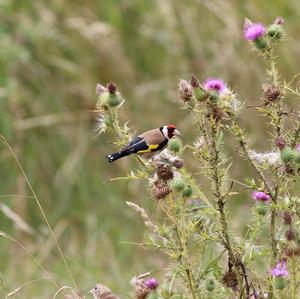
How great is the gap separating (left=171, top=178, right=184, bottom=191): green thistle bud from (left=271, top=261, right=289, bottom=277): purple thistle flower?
0.96ft

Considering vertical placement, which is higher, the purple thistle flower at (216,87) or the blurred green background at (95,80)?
the blurred green background at (95,80)

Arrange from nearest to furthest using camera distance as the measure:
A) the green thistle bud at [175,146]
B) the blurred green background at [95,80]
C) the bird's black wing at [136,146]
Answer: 1. the green thistle bud at [175,146]
2. the bird's black wing at [136,146]
3. the blurred green background at [95,80]

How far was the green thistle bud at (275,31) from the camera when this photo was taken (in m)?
2.38

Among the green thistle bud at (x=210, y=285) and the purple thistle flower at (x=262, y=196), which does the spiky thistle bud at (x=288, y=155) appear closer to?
the purple thistle flower at (x=262, y=196)

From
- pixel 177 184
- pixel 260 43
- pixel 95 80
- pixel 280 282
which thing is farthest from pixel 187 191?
pixel 95 80

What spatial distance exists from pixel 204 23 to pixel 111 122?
3.51m

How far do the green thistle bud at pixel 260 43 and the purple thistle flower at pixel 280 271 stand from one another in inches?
21.0

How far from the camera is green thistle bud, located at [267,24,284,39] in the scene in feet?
7.82

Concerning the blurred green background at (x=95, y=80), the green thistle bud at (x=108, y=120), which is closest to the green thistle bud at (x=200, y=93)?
the green thistle bud at (x=108, y=120)

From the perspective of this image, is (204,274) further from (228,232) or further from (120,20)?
(120,20)

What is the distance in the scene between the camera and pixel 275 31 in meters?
2.38

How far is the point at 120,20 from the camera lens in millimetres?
5848

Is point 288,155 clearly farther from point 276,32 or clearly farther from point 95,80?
point 95,80

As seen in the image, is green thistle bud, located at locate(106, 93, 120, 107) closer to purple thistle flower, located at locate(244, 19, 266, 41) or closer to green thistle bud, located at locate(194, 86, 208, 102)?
green thistle bud, located at locate(194, 86, 208, 102)
